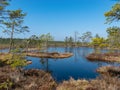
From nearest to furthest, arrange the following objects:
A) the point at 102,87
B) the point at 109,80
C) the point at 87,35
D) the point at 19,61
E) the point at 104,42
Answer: the point at 102,87
the point at 109,80
the point at 19,61
the point at 104,42
the point at 87,35

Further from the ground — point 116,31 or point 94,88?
point 116,31

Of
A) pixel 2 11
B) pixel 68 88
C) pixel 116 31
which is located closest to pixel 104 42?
pixel 116 31

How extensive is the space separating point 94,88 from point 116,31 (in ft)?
32.6

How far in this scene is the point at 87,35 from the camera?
111m

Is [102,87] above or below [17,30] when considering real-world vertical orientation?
below

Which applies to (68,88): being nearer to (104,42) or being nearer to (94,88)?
(94,88)

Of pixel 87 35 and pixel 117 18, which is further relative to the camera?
pixel 87 35

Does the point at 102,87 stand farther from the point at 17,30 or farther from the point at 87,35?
the point at 87,35

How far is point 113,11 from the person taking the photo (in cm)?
1617

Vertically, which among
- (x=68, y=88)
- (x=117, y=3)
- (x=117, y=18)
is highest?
(x=117, y=3)

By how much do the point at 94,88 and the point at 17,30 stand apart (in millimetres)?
29869

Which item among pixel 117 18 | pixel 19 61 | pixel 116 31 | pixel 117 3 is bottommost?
pixel 19 61

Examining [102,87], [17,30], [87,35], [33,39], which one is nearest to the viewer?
[102,87]

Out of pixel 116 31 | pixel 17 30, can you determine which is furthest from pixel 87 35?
pixel 116 31
